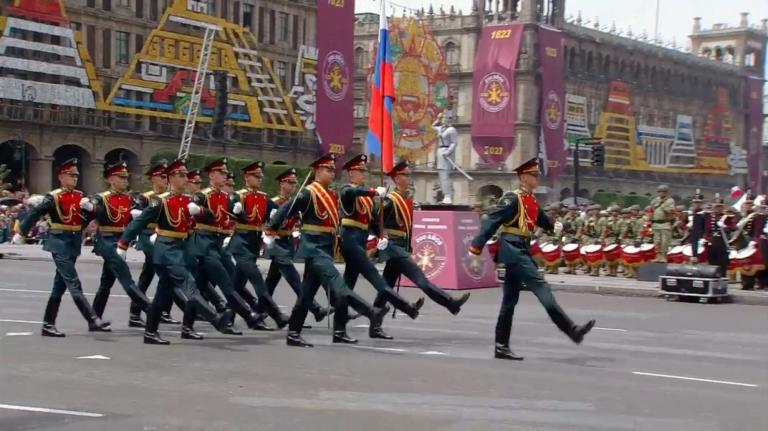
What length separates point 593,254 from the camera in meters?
26.5

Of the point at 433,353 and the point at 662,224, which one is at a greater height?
the point at 662,224

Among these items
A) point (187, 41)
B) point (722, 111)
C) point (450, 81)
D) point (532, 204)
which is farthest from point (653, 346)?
point (722, 111)

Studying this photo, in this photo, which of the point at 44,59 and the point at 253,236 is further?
the point at 44,59

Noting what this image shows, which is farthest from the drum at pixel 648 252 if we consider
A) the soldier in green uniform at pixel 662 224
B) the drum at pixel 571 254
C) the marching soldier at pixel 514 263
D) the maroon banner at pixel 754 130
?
the maroon banner at pixel 754 130

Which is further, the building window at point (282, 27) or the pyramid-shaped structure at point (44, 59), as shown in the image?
→ the building window at point (282, 27)

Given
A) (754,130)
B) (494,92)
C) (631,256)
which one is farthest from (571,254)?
(754,130)

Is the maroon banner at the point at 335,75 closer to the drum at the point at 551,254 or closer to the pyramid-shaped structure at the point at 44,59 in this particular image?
the pyramid-shaped structure at the point at 44,59

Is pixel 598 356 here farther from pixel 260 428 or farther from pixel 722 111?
pixel 722 111

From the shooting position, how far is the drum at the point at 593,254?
→ 26.5 m

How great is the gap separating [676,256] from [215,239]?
1320 centimetres

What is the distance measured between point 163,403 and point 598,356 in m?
4.97

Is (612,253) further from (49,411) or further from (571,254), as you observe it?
(49,411)

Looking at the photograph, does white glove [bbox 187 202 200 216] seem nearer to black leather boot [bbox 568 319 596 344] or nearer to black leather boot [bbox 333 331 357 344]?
black leather boot [bbox 333 331 357 344]

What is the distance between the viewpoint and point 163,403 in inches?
337
